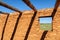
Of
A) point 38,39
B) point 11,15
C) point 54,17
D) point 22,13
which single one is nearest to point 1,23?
point 11,15

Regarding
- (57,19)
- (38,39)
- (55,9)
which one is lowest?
(38,39)

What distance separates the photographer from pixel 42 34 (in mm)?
8781

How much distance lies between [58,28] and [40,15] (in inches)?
55.4

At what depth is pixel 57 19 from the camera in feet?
27.8

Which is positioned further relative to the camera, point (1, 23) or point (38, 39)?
point (1, 23)

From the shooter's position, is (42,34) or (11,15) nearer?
(42,34)

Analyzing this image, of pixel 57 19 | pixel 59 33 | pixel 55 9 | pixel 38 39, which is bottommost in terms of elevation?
pixel 38 39

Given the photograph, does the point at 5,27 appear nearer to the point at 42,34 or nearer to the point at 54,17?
the point at 42,34

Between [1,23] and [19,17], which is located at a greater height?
[19,17]

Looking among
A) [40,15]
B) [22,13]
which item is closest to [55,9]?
[40,15]

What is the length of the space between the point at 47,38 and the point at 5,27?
11.2ft

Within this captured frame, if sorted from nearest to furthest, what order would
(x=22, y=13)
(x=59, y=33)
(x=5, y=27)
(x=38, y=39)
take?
1. (x=59, y=33)
2. (x=38, y=39)
3. (x=22, y=13)
4. (x=5, y=27)

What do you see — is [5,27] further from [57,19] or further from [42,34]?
[57,19]

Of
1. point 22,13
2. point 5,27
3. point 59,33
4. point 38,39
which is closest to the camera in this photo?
point 59,33
